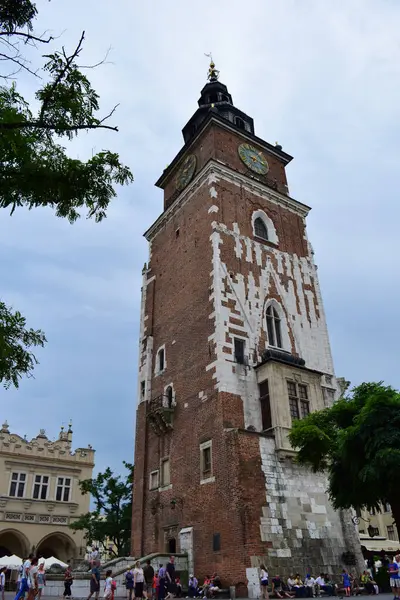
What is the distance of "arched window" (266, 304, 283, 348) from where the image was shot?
85.8 feet

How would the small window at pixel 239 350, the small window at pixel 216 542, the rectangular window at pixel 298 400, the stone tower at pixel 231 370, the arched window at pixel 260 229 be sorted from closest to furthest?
the small window at pixel 216 542 < the stone tower at pixel 231 370 < the rectangular window at pixel 298 400 < the small window at pixel 239 350 < the arched window at pixel 260 229

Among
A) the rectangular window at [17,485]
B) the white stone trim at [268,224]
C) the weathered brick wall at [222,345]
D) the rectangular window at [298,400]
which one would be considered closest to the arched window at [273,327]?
the weathered brick wall at [222,345]

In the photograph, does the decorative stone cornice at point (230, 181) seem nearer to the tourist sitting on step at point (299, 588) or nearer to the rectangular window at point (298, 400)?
the rectangular window at point (298, 400)

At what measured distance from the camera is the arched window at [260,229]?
97.8 feet

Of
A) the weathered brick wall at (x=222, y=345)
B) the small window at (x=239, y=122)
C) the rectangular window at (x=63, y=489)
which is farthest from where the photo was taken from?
the rectangular window at (x=63, y=489)

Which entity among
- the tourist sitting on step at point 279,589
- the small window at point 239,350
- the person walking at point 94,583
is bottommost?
the tourist sitting on step at point 279,589

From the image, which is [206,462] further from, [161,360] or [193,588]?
[161,360]

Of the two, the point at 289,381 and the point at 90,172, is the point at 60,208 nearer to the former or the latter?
the point at 90,172

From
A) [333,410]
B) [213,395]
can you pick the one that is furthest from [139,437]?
[333,410]

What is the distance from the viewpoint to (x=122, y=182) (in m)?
7.63

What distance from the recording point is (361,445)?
16219mm

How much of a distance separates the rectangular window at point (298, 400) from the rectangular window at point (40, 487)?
25616mm

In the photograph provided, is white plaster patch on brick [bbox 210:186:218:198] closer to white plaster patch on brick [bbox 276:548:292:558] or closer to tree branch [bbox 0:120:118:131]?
white plaster patch on brick [bbox 276:548:292:558]

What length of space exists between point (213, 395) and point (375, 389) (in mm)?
7729
